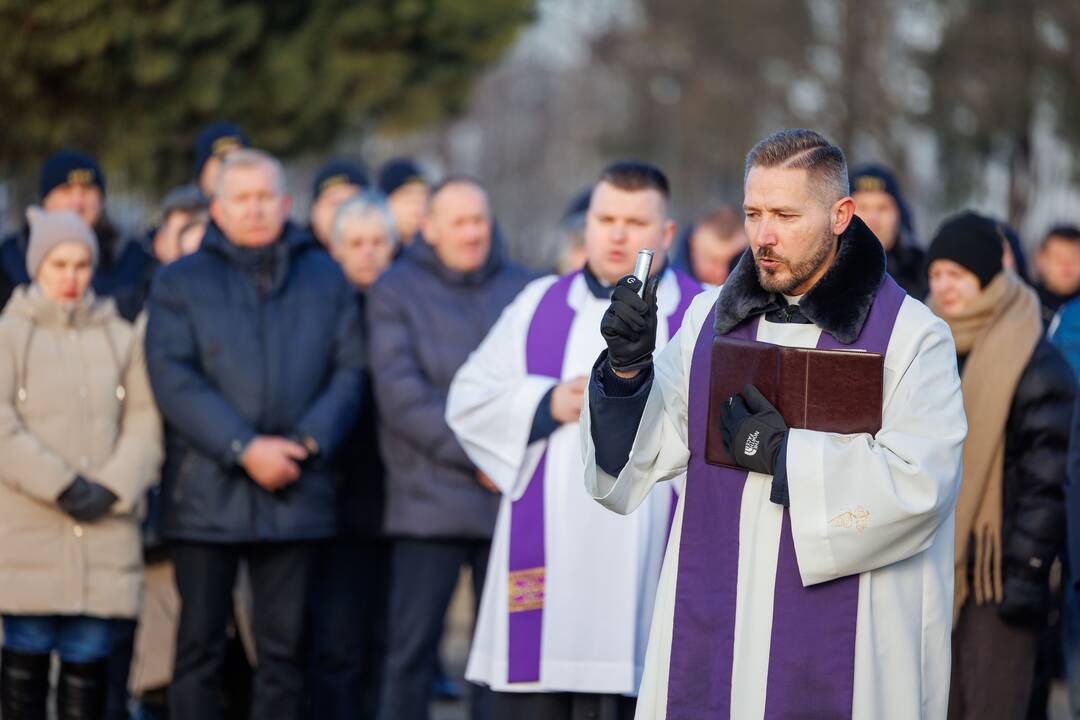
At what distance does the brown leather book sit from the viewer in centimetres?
428

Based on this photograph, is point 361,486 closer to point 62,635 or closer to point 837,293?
point 62,635

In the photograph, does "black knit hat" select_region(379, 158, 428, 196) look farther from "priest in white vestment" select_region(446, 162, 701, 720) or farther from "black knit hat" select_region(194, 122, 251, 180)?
"priest in white vestment" select_region(446, 162, 701, 720)

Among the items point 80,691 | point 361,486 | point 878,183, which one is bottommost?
point 80,691

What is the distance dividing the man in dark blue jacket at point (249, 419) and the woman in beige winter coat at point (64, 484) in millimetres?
222

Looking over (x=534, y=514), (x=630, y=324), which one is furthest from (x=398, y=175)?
(x=630, y=324)

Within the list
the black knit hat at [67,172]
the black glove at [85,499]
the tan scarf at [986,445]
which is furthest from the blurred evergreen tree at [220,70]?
the tan scarf at [986,445]

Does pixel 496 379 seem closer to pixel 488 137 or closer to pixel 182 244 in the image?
pixel 182 244

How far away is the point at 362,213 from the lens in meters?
8.39

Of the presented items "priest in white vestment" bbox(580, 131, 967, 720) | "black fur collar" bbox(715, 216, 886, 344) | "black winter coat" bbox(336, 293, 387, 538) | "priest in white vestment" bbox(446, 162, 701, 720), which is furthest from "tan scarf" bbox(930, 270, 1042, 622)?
"black winter coat" bbox(336, 293, 387, 538)

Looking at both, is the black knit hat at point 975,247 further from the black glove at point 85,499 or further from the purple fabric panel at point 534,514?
the black glove at point 85,499

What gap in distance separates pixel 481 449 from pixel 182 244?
2.62m

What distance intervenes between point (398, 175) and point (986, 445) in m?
5.39

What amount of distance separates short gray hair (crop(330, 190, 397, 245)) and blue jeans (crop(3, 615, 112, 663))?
8.09 ft

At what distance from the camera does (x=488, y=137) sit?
3806cm
